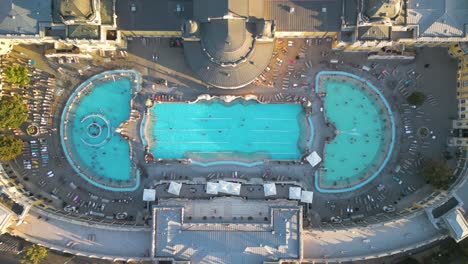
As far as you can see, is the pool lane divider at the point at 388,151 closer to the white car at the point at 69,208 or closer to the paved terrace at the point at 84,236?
the paved terrace at the point at 84,236

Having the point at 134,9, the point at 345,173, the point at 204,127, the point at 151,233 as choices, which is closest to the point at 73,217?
the point at 151,233

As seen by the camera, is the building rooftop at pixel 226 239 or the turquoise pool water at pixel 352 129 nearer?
the building rooftop at pixel 226 239

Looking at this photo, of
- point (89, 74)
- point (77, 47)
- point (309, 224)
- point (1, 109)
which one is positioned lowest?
point (309, 224)

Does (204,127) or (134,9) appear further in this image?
(204,127)

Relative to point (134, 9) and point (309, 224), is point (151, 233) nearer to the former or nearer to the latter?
point (309, 224)

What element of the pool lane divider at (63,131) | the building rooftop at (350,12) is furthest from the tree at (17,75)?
the building rooftop at (350,12)

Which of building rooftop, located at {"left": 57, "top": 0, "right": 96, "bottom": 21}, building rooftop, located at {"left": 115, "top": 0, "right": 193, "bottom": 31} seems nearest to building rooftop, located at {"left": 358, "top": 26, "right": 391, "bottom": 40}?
building rooftop, located at {"left": 115, "top": 0, "right": 193, "bottom": 31}
